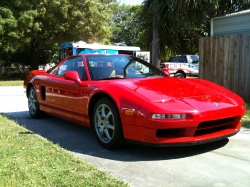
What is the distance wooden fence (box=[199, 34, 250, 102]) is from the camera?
789 centimetres

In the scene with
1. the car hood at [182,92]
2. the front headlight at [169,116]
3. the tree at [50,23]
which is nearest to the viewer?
Answer: the front headlight at [169,116]

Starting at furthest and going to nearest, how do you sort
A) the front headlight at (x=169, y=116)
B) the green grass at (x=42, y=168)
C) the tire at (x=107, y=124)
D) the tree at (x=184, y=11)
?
the tree at (x=184, y=11) < the tire at (x=107, y=124) < the front headlight at (x=169, y=116) < the green grass at (x=42, y=168)

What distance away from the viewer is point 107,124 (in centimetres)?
411

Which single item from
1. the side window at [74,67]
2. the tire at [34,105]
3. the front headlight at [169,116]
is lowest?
the tire at [34,105]

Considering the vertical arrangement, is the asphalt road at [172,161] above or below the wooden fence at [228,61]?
below

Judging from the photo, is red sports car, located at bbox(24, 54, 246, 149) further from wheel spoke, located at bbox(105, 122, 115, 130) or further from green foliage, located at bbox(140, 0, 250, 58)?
green foliage, located at bbox(140, 0, 250, 58)

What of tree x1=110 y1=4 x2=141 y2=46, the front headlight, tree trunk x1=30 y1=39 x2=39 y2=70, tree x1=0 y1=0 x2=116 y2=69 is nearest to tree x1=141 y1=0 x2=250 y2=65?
the front headlight

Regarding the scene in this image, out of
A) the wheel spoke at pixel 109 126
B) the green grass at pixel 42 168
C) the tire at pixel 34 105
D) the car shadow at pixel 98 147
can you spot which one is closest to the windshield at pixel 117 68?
the wheel spoke at pixel 109 126

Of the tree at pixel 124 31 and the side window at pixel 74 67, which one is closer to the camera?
the side window at pixel 74 67

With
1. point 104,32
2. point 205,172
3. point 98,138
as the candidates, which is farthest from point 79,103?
point 104,32

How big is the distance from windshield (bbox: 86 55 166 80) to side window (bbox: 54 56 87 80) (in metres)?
0.14

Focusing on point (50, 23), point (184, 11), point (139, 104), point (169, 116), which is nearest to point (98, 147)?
point (139, 104)

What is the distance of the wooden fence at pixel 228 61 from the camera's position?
7.89m

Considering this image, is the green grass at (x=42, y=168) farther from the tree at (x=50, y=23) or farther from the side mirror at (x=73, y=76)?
the tree at (x=50, y=23)
